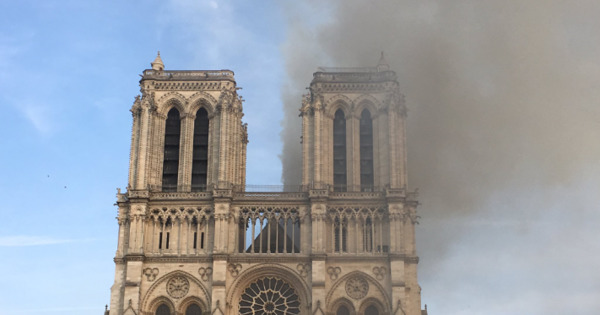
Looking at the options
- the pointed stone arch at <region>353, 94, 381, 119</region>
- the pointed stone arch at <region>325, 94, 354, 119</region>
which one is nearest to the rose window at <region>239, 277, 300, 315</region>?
the pointed stone arch at <region>325, 94, 354, 119</region>

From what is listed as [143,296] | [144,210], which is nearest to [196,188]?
[144,210]

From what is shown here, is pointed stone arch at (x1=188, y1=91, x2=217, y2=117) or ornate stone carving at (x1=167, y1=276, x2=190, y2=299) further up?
pointed stone arch at (x1=188, y1=91, x2=217, y2=117)

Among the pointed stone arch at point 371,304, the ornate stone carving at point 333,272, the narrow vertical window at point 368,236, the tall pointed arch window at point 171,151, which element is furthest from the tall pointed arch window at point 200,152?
the pointed stone arch at point 371,304

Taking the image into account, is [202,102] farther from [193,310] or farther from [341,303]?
[341,303]

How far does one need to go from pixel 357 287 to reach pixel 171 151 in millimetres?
18482

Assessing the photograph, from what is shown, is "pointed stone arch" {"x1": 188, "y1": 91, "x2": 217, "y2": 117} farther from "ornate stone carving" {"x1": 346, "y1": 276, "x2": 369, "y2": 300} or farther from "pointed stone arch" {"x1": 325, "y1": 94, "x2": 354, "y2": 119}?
"ornate stone carving" {"x1": 346, "y1": 276, "x2": 369, "y2": 300}

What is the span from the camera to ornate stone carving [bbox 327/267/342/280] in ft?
213

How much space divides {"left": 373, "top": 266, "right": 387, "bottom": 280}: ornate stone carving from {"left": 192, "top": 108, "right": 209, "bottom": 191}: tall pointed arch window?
14.9m

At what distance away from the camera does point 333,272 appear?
64938mm

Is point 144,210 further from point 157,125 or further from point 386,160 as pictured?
point 386,160

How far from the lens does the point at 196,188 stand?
68.6 meters

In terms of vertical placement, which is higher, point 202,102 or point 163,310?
point 202,102

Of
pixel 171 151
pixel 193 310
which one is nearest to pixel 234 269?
pixel 193 310

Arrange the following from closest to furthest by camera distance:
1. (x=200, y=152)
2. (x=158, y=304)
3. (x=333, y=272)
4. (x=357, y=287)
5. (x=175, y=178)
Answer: (x=357, y=287), (x=158, y=304), (x=333, y=272), (x=175, y=178), (x=200, y=152)
